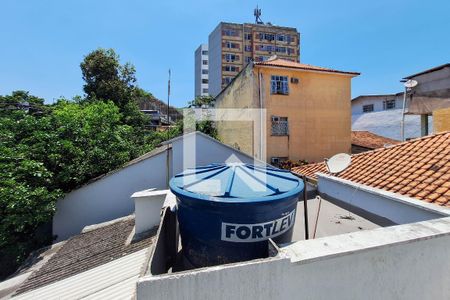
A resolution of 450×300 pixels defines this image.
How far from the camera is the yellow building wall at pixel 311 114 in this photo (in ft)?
57.0

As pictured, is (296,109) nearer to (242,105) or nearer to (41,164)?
(242,105)

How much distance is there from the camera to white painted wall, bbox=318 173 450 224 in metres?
4.81

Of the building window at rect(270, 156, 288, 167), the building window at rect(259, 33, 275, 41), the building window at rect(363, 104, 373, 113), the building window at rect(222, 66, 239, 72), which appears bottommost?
the building window at rect(270, 156, 288, 167)

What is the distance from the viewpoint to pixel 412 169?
6.54 meters

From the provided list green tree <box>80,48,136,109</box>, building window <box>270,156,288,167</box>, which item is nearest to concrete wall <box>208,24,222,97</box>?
green tree <box>80,48,136,109</box>

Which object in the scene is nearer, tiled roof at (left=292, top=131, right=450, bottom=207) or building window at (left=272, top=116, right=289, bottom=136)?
tiled roof at (left=292, top=131, right=450, bottom=207)

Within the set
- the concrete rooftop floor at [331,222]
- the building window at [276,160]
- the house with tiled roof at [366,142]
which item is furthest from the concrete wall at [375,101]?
the concrete rooftop floor at [331,222]

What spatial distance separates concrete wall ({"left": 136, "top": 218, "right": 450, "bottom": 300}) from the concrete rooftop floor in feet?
5.86

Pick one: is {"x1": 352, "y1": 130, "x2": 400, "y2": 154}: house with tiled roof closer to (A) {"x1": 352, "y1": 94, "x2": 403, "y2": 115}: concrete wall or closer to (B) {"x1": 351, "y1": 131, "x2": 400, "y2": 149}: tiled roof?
(B) {"x1": 351, "y1": 131, "x2": 400, "y2": 149}: tiled roof

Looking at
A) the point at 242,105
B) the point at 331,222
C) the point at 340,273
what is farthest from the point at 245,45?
the point at 340,273

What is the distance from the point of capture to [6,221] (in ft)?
26.7

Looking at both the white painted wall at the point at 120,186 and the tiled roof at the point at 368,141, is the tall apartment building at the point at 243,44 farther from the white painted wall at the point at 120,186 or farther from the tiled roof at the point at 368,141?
the white painted wall at the point at 120,186

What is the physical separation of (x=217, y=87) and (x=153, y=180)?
4222cm

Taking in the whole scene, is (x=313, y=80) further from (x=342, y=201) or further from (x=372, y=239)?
(x=372, y=239)
